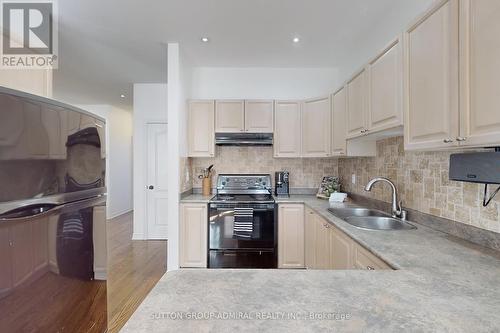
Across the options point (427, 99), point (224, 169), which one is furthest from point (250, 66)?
point (427, 99)

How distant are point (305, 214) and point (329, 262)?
33.6 inches

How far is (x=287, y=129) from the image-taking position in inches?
130

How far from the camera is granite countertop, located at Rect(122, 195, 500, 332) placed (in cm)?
64

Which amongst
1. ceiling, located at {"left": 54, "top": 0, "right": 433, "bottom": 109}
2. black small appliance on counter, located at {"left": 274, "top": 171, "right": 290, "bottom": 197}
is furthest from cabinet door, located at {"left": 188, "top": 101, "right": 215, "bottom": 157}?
black small appliance on counter, located at {"left": 274, "top": 171, "right": 290, "bottom": 197}

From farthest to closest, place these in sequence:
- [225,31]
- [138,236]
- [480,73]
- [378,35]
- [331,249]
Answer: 1. [138,236]
2. [225,31]
3. [378,35]
4. [331,249]
5. [480,73]

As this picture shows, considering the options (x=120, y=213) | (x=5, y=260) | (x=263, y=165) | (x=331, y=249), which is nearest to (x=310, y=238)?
(x=331, y=249)

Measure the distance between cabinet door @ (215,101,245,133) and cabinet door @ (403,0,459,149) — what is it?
203cm

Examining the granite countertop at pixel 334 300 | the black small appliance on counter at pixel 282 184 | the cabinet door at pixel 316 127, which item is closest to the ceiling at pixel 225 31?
the cabinet door at pixel 316 127

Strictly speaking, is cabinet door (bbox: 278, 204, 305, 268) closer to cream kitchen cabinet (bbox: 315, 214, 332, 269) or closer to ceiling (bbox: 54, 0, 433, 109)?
cream kitchen cabinet (bbox: 315, 214, 332, 269)

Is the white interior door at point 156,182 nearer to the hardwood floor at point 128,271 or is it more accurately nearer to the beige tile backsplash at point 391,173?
the hardwood floor at point 128,271

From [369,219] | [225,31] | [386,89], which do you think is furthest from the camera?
[225,31]

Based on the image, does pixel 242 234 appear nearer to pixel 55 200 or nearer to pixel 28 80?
pixel 55 200

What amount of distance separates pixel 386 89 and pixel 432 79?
0.45 meters

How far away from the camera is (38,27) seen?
7.67 ft
